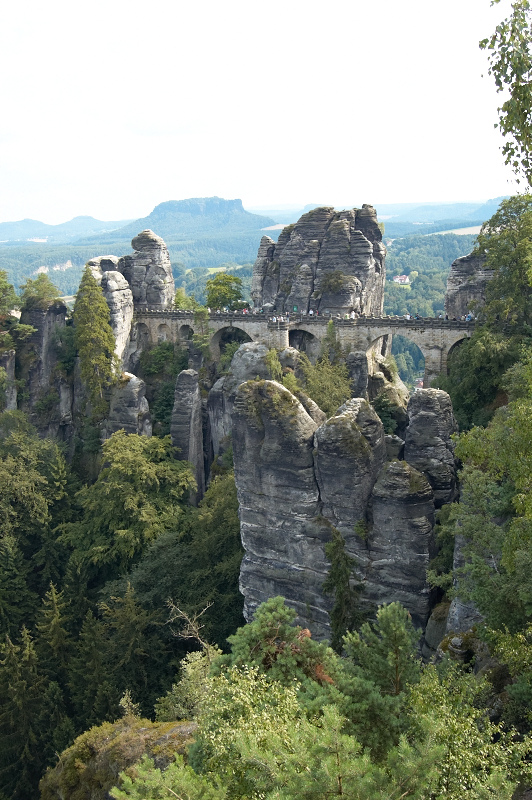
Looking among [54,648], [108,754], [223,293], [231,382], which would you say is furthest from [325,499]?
[223,293]

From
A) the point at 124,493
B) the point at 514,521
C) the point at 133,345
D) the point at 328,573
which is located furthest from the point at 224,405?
the point at 514,521

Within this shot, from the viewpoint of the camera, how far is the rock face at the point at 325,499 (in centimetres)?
2059

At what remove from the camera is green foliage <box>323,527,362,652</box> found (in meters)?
19.8

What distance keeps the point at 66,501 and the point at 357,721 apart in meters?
27.4

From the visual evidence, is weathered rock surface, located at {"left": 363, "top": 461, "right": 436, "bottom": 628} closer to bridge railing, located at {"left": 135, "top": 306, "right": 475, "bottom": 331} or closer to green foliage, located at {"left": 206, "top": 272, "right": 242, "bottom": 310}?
bridge railing, located at {"left": 135, "top": 306, "right": 475, "bottom": 331}

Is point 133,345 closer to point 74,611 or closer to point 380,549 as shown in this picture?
point 74,611

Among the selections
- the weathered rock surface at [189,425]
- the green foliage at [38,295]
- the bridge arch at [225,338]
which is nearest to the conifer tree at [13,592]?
the weathered rock surface at [189,425]

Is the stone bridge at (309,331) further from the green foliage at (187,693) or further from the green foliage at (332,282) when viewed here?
the green foliage at (187,693)

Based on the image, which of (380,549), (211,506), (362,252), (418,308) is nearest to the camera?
(380,549)

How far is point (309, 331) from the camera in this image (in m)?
42.9

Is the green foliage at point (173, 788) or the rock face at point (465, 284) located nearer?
the green foliage at point (173, 788)

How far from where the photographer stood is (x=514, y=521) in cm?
1234

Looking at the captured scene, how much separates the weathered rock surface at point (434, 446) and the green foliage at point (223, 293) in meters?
29.1

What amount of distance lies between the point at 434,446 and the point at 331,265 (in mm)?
24553
